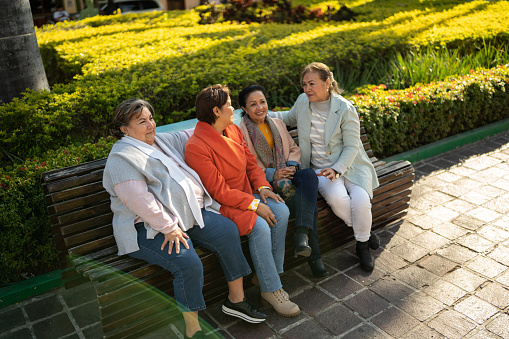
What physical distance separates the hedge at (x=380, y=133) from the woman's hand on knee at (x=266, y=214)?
61.5 inches

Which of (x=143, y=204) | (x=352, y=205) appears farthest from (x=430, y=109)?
(x=143, y=204)

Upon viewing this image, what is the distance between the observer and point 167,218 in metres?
3.18

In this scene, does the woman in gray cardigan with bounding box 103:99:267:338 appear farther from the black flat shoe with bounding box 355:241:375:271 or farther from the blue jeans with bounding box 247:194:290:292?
the black flat shoe with bounding box 355:241:375:271

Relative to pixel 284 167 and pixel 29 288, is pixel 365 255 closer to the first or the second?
pixel 284 167

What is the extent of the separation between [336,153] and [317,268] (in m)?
1.05

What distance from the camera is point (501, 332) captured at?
10.5ft

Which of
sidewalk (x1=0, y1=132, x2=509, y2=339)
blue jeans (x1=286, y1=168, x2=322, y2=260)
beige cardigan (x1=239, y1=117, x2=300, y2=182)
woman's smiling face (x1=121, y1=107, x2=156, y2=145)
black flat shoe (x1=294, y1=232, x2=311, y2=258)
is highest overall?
woman's smiling face (x1=121, y1=107, x2=156, y2=145)

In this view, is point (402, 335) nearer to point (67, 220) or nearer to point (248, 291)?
point (248, 291)

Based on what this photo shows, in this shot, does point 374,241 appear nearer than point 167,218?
No

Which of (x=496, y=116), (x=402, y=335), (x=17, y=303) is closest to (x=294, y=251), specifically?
(x=402, y=335)

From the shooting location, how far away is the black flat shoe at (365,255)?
12.9 ft

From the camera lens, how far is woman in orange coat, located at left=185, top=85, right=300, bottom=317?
11.3 ft

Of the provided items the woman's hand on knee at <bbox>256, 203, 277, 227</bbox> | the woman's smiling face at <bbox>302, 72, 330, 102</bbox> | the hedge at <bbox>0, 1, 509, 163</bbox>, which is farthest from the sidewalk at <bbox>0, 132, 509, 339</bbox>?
the hedge at <bbox>0, 1, 509, 163</bbox>

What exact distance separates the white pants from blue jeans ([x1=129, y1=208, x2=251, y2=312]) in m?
1.04
